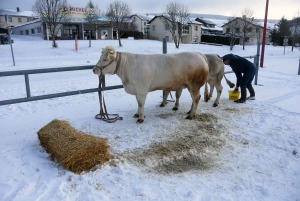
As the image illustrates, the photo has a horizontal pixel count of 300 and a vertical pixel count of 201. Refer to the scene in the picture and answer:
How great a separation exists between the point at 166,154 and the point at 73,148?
146cm

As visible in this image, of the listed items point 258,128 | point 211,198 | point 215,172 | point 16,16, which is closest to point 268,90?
point 258,128

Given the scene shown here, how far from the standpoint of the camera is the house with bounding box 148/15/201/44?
169 feet

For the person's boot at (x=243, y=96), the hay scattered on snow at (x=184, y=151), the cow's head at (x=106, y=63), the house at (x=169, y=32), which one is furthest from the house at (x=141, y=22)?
the hay scattered on snow at (x=184, y=151)

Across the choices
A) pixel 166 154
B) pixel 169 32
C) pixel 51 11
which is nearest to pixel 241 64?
pixel 166 154

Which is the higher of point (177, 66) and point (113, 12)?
point (113, 12)

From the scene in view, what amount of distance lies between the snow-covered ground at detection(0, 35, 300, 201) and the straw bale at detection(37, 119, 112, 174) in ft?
0.41

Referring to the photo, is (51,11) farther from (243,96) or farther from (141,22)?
(141,22)

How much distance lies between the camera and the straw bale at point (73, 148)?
3461mm

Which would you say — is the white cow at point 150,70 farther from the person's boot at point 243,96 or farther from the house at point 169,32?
the house at point 169,32

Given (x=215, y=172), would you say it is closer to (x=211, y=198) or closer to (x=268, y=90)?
(x=211, y=198)

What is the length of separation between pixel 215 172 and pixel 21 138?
3.45 metres

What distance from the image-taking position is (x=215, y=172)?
3.54 metres

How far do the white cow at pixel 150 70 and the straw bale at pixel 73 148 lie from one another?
161 centimetres

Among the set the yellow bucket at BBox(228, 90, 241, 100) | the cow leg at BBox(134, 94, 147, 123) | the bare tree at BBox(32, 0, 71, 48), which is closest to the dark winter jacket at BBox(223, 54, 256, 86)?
the yellow bucket at BBox(228, 90, 241, 100)
